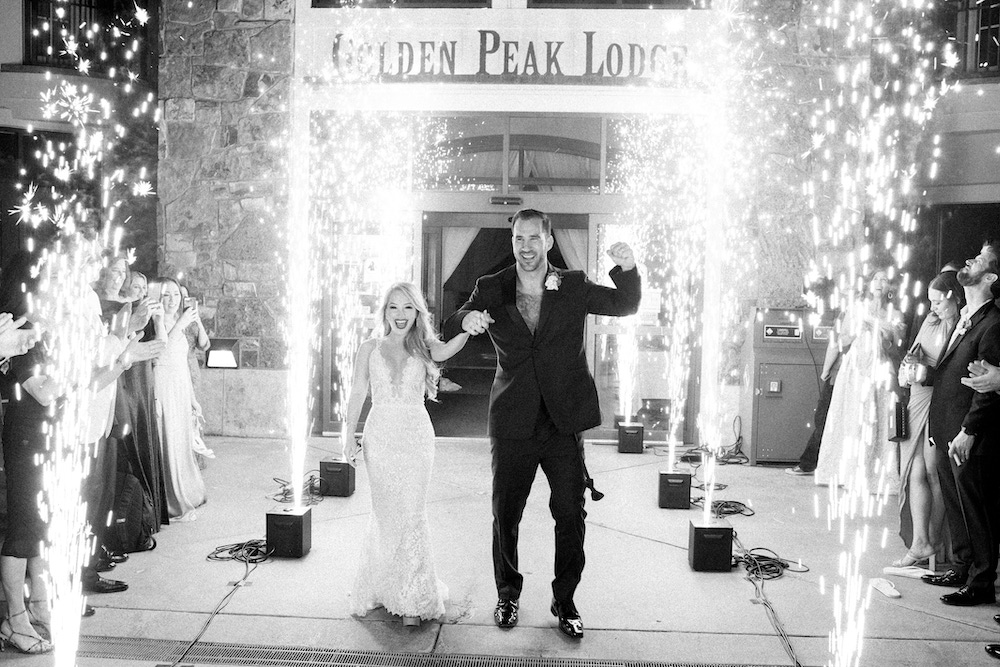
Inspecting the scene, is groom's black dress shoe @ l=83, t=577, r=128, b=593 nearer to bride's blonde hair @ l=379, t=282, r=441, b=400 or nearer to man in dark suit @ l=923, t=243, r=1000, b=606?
bride's blonde hair @ l=379, t=282, r=441, b=400

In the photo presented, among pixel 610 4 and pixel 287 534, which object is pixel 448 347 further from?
pixel 610 4

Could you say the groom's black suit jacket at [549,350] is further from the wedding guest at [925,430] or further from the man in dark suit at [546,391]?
the wedding guest at [925,430]

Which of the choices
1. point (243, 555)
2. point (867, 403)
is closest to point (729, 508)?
Result: point (867, 403)

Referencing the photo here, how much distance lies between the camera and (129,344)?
4371 millimetres

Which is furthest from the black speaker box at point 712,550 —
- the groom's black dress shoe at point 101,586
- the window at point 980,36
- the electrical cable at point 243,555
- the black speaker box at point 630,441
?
the window at point 980,36

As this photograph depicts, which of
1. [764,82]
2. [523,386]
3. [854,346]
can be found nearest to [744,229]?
[764,82]

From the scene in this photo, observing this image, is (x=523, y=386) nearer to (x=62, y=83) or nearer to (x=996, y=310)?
(x=996, y=310)

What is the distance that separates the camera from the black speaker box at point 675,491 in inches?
260

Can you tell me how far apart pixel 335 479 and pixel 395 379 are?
2732 mm

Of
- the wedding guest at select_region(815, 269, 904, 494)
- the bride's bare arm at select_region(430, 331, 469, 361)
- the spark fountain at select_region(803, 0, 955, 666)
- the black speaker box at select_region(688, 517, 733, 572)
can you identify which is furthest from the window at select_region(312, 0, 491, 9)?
the black speaker box at select_region(688, 517, 733, 572)

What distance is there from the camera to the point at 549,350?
13.2ft

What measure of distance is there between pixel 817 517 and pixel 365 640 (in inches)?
160

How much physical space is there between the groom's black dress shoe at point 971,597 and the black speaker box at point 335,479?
14.2 feet

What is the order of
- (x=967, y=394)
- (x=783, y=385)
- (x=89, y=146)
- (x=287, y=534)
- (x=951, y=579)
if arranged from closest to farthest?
(x=967, y=394), (x=951, y=579), (x=287, y=534), (x=783, y=385), (x=89, y=146)
